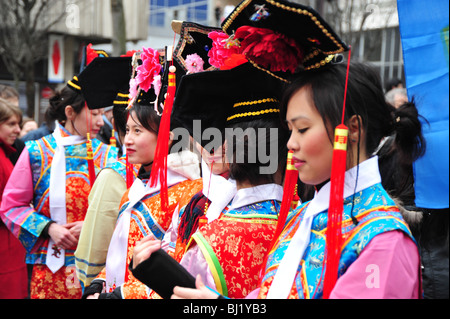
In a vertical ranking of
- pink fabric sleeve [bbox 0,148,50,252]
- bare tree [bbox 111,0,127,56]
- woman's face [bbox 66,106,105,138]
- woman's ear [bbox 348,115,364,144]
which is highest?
bare tree [bbox 111,0,127,56]

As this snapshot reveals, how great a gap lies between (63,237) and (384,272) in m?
2.56

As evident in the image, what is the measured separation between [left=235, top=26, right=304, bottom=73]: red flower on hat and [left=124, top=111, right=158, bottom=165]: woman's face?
1.16 m

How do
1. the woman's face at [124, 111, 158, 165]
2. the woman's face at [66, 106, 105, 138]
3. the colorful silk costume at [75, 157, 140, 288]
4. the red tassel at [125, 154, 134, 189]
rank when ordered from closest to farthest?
1. the woman's face at [124, 111, 158, 165]
2. the colorful silk costume at [75, 157, 140, 288]
3. the red tassel at [125, 154, 134, 189]
4. the woman's face at [66, 106, 105, 138]

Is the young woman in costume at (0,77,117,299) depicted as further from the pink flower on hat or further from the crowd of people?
the pink flower on hat

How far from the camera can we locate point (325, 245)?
1.56m

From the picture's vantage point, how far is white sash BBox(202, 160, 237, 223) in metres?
2.10

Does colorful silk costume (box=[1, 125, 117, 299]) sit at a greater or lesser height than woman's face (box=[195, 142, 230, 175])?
lesser

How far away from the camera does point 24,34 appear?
478 inches

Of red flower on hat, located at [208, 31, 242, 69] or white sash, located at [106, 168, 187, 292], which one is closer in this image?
red flower on hat, located at [208, 31, 242, 69]

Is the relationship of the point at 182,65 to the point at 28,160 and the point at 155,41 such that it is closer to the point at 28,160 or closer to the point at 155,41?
the point at 28,160

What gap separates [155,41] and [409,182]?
16.8m

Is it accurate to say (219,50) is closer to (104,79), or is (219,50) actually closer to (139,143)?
(139,143)

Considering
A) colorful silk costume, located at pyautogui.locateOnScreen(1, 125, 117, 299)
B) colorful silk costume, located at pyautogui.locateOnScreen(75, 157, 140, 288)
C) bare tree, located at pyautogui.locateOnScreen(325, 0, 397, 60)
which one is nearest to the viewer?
colorful silk costume, located at pyautogui.locateOnScreen(75, 157, 140, 288)

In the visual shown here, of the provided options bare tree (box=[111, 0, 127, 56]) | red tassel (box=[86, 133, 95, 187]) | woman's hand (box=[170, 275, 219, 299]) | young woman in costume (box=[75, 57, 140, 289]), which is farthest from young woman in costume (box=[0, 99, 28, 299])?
bare tree (box=[111, 0, 127, 56])
